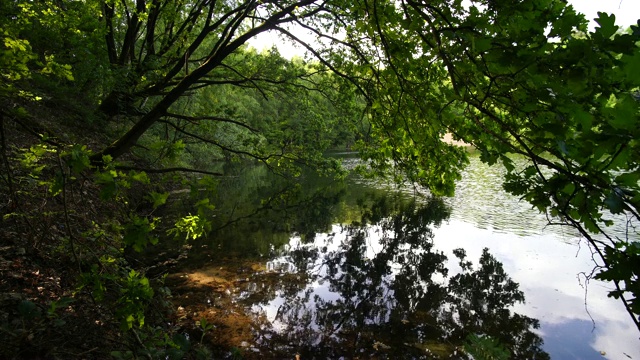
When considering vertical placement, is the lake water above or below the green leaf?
below

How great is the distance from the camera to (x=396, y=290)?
9117mm

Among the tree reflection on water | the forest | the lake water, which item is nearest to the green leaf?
the forest

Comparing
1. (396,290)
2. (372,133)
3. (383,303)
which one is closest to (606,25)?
(372,133)

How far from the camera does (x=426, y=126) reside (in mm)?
2955

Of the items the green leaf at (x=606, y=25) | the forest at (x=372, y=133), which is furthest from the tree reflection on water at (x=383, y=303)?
the green leaf at (x=606, y=25)

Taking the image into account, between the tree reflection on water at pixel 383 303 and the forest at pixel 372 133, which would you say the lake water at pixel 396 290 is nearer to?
the tree reflection on water at pixel 383 303

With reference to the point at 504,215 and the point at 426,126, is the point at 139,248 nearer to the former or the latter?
the point at 426,126

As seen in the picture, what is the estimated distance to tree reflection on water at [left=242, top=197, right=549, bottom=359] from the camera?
657 cm

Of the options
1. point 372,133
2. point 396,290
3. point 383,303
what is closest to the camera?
point 372,133

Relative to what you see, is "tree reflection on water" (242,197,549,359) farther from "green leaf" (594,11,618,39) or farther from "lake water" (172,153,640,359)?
"green leaf" (594,11,618,39)

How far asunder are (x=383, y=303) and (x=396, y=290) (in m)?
0.92

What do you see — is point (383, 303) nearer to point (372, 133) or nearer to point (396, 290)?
point (396, 290)

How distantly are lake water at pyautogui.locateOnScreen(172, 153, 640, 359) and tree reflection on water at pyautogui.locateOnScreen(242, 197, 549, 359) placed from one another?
3cm

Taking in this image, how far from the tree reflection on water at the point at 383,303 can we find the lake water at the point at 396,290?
0.03m
